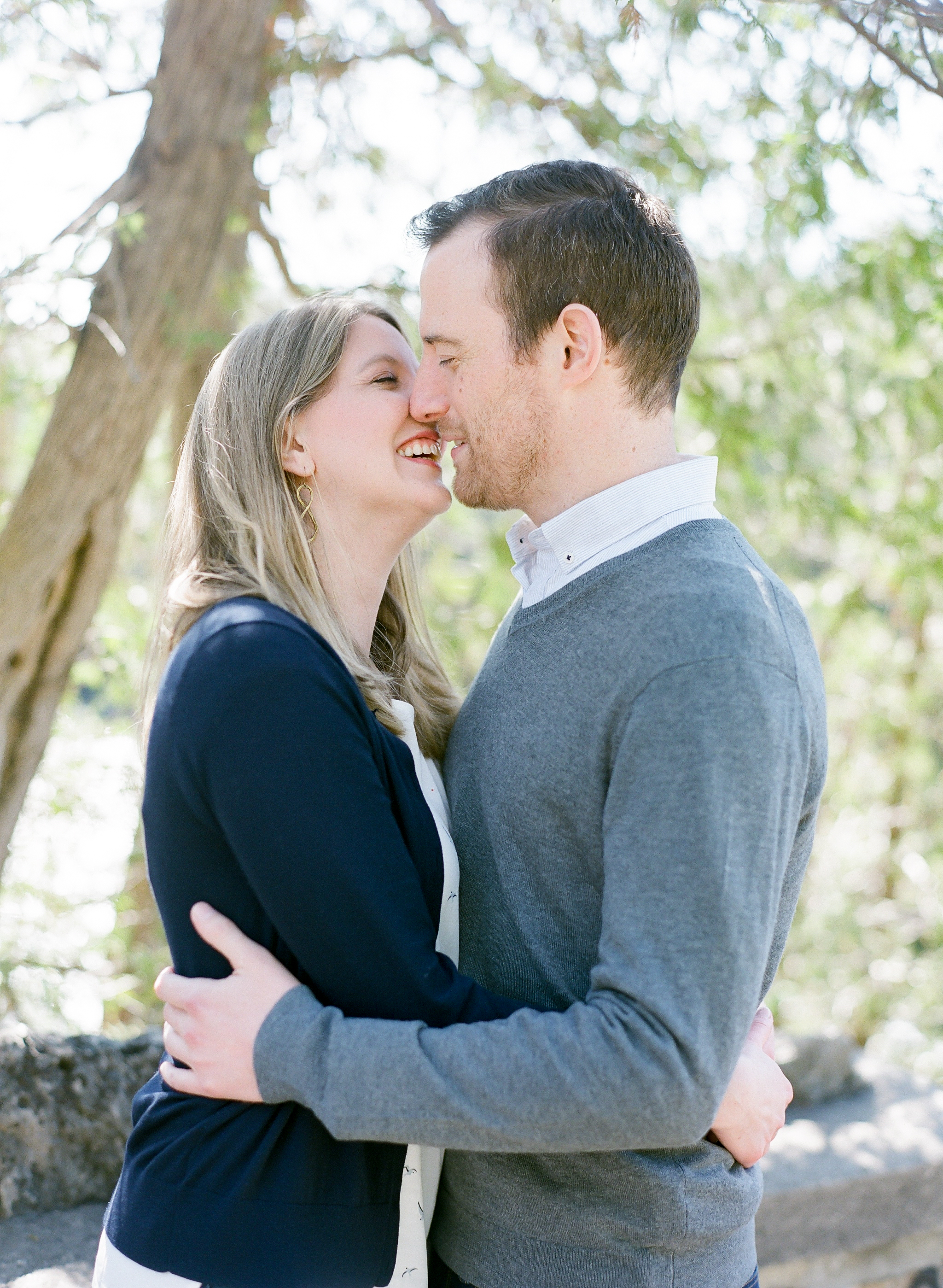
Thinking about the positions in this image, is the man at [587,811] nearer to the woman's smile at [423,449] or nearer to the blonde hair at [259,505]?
the woman's smile at [423,449]

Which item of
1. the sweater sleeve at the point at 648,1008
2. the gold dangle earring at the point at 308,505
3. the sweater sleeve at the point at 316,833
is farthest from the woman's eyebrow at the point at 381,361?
the sweater sleeve at the point at 648,1008

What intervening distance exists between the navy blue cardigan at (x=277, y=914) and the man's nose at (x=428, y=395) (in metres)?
0.54

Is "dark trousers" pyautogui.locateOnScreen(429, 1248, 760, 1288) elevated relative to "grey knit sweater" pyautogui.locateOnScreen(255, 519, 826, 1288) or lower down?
lower down

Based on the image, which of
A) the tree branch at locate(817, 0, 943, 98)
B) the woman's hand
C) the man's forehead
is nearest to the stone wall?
the woman's hand

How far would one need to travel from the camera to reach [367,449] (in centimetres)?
180

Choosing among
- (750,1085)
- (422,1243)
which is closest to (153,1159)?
(422,1243)

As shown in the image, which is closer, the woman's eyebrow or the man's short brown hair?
the man's short brown hair

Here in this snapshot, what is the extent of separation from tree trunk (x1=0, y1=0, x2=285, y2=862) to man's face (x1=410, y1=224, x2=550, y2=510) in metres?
1.43

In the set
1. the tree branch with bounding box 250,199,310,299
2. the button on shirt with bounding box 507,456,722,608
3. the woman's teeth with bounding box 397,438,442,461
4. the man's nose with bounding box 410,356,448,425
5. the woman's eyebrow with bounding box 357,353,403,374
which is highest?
the tree branch with bounding box 250,199,310,299

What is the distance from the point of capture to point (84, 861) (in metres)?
4.66

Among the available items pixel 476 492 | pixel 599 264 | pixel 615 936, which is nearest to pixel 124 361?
pixel 476 492

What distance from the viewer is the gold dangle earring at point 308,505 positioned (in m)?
1.78

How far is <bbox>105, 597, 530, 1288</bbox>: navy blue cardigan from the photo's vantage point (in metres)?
1.25

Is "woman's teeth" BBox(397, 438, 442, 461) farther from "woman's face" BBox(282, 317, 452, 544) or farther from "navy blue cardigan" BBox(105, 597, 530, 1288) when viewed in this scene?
"navy blue cardigan" BBox(105, 597, 530, 1288)
